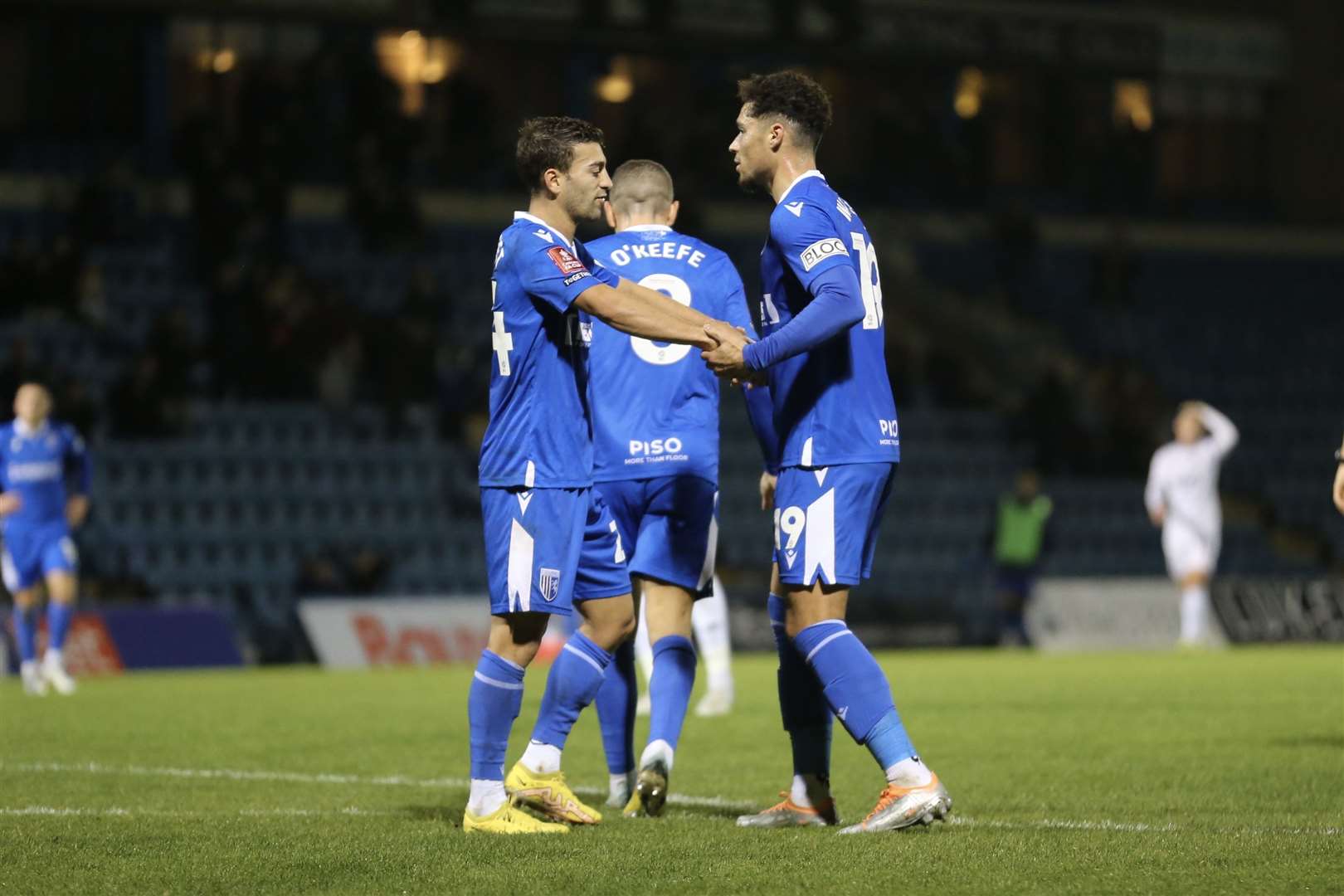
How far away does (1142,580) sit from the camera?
24516mm

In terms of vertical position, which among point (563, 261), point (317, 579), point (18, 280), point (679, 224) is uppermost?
point (679, 224)

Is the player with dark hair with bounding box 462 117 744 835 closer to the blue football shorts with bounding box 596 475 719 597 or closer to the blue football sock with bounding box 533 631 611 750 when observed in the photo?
the blue football sock with bounding box 533 631 611 750

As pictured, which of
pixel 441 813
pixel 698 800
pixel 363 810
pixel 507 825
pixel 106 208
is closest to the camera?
pixel 507 825

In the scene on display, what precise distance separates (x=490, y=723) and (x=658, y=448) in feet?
5.16

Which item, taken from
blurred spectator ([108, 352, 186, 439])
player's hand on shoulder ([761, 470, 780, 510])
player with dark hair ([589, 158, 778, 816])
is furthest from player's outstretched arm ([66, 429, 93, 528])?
player's hand on shoulder ([761, 470, 780, 510])

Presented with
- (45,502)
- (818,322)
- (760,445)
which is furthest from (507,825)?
(45,502)

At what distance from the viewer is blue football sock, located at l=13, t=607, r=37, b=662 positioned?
16.4 meters

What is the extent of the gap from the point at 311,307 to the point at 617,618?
51.9 ft

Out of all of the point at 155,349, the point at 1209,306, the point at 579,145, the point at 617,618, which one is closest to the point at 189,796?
the point at 617,618

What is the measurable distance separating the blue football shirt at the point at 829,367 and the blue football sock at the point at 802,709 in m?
0.70

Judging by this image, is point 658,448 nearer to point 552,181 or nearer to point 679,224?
point 552,181

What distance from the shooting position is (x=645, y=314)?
22.1 ft

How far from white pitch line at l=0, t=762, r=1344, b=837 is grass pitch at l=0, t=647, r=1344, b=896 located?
0.03m

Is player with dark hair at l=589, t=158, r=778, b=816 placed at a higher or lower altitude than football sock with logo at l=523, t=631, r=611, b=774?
higher
